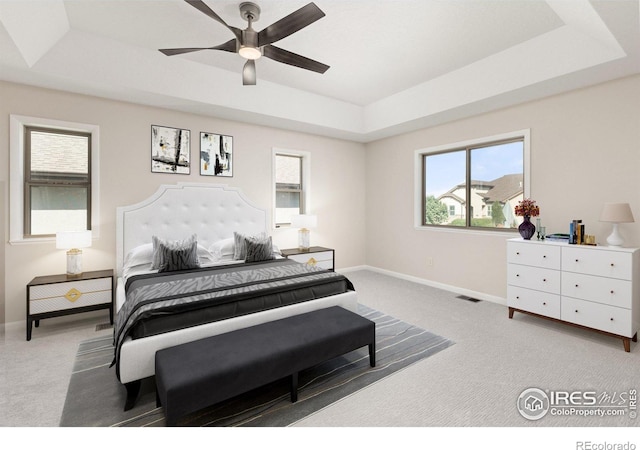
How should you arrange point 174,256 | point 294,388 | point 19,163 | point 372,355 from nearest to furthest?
point 294,388, point 372,355, point 19,163, point 174,256

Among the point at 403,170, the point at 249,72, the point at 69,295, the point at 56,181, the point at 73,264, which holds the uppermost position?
the point at 249,72

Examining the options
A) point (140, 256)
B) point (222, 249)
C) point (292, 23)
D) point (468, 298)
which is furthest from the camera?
point (468, 298)

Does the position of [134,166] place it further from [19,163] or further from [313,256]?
[313,256]

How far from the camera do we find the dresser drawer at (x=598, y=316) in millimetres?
2604

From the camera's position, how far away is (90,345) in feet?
8.96

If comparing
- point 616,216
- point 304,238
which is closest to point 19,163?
point 304,238

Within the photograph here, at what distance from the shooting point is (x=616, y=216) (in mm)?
2744

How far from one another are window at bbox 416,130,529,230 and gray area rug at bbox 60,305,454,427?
2.18 metres

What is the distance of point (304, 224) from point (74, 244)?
8.95 feet

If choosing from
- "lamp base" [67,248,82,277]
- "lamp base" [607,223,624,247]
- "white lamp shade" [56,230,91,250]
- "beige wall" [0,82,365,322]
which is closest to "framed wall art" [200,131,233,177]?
"beige wall" [0,82,365,322]

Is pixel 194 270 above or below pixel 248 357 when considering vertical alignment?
above

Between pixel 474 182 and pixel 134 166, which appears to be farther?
pixel 474 182

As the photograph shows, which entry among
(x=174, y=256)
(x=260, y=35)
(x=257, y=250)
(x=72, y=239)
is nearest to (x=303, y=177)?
(x=257, y=250)

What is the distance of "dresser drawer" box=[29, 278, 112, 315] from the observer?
2848mm
